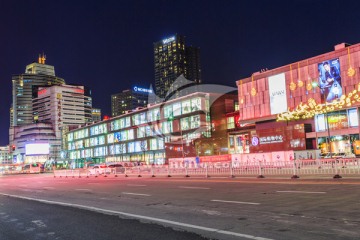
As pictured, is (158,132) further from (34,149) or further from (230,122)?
(34,149)

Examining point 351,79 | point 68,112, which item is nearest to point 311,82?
point 351,79

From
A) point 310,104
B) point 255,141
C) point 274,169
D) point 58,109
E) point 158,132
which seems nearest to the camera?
point 274,169

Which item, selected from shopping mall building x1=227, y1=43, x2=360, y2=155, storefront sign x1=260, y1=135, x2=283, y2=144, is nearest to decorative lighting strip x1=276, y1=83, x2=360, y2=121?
shopping mall building x1=227, y1=43, x2=360, y2=155

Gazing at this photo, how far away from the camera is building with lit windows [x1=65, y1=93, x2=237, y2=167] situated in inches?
3543

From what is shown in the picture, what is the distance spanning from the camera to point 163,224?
9703 mm

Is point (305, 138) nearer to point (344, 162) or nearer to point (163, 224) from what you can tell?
point (344, 162)

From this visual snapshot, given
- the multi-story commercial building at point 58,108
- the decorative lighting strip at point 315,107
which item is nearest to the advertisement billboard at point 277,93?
the decorative lighting strip at point 315,107

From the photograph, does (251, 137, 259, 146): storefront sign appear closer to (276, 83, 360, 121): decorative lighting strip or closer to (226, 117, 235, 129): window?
(276, 83, 360, 121): decorative lighting strip

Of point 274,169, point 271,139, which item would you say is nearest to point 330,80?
point 271,139

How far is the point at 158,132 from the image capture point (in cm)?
10381

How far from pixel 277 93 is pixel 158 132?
46287mm

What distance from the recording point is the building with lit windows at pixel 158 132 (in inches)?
3543

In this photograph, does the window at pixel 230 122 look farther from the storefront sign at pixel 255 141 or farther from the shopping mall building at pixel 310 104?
the storefront sign at pixel 255 141

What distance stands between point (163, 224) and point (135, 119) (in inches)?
4099
